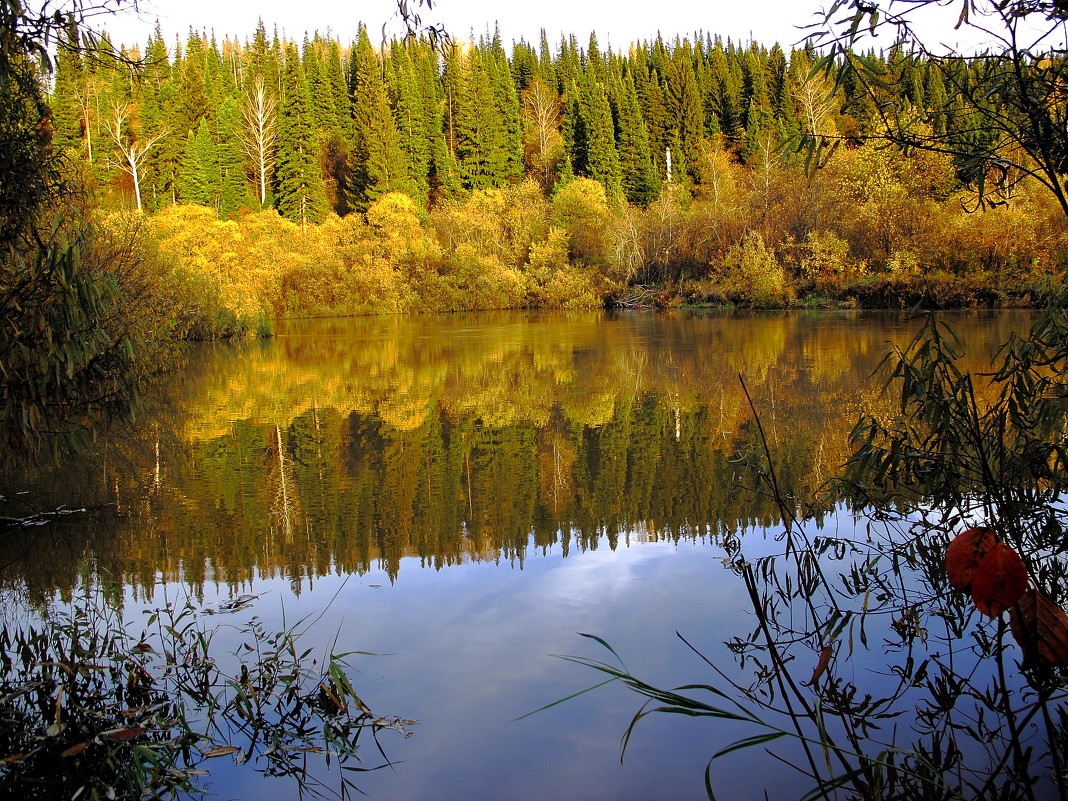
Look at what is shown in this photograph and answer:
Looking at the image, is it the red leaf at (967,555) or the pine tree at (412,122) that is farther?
the pine tree at (412,122)

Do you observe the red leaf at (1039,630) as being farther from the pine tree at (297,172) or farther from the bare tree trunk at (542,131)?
the bare tree trunk at (542,131)

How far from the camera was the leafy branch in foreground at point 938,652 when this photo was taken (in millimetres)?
2504

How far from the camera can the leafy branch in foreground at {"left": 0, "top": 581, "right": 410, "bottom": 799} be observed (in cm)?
296

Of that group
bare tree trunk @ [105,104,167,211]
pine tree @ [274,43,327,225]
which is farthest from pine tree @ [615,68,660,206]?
bare tree trunk @ [105,104,167,211]

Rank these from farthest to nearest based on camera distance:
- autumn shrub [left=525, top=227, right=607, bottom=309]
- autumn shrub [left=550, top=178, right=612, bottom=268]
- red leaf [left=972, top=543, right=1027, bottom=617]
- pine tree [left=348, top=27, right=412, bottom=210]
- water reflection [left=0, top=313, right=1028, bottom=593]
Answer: pine tree [left=348, top=27, right=412, bottom=210] < autumn shrub [left=550, top=178, right=612, bottom=268] < autumn shrub [left=525, top=227, right=607, bottom=309] < water reflection [left=0, top=313, right=1028, bottom=593] < red leaf [left=972, top=543, right=1027, bottom=617]

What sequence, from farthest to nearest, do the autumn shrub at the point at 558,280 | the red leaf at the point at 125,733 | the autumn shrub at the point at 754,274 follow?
1. the autumn shrub at the point at 558,280
2. the autumn shrub at the point at 754,274
3. the red leaf at the point at 125,733

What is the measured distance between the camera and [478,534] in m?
6.15

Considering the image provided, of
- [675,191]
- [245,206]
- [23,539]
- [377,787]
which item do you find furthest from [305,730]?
[245,206]

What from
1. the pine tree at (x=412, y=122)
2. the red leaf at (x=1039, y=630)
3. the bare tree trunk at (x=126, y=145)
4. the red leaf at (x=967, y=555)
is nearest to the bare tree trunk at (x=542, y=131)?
the pine tree at (x=412, y=122)

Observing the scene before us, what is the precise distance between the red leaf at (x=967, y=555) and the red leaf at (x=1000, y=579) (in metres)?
0.08

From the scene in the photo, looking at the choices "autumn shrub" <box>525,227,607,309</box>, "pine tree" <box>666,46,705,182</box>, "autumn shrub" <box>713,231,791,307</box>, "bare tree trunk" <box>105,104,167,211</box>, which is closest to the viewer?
"autumn shrub" <box>713,231,791,307</box>

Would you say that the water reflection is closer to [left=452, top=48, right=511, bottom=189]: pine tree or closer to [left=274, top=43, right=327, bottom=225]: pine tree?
[left=274, top=43, right=327, bottom=225]: pine tree

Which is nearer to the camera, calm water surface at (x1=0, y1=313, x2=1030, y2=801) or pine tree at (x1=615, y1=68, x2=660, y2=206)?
calm water surface at (x1=0, y1=313, x2=1030, y2=801)

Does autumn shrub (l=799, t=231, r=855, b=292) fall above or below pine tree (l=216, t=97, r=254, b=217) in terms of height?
below
